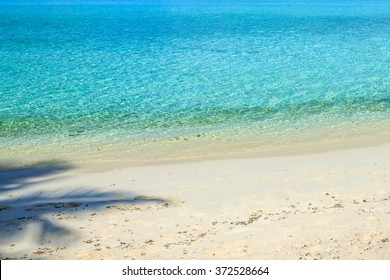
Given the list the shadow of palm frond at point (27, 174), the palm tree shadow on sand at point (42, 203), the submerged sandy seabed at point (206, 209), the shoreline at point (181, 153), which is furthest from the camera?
the shoreline at point (181, 153)

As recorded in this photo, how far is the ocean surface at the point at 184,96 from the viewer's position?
17406 millimetres

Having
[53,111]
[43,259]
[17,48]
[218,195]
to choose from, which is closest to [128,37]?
[17,48]

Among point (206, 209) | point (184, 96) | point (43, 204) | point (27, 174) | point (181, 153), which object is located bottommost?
point (206, 209)

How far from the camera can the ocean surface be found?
17.4 metres

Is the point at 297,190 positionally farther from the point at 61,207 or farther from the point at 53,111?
the point at 53,111

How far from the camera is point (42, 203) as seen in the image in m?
11.9

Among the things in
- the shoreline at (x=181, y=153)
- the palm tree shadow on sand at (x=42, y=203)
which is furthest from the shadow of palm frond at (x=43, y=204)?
the shoreline at (x=181, y=153)

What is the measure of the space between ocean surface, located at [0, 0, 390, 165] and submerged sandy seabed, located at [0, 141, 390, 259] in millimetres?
2006

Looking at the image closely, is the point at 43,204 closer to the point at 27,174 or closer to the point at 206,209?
the point at 27,174

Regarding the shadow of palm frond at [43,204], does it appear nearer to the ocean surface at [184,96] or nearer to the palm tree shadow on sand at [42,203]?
the palm tree shadow on sand at [42,203]

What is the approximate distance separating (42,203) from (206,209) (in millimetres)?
3179

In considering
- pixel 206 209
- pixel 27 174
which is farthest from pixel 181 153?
pixel 206 209

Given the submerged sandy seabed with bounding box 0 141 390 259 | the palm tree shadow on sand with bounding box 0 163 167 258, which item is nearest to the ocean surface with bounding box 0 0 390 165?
the palm tree shadow on sand with bounding box 0 163 167 258

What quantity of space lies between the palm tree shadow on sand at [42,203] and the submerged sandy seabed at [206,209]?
2 centimetres
